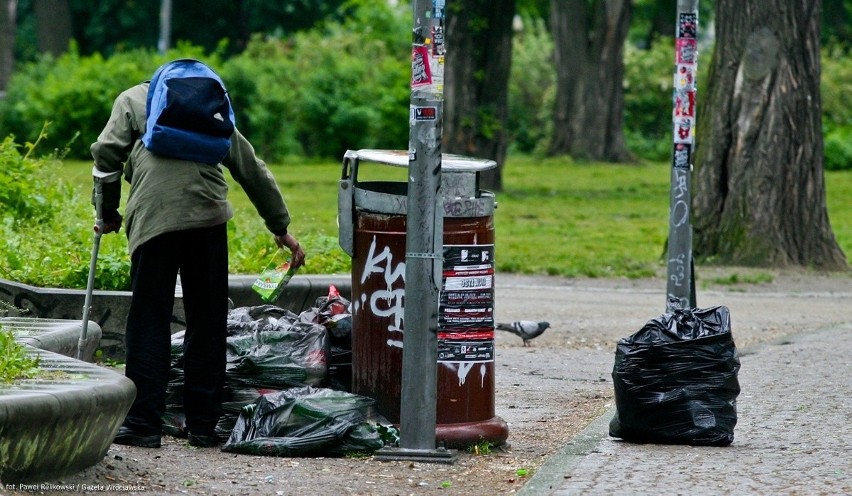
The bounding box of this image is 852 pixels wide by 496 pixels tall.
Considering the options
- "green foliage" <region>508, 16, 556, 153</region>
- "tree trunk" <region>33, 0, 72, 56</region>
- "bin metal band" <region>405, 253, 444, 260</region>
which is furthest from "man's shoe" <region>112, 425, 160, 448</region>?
"tree trunk" <region>33, 0, 72, 56</region>

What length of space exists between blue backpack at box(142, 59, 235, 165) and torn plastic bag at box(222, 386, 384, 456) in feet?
3.74

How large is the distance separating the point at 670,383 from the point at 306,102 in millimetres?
30362

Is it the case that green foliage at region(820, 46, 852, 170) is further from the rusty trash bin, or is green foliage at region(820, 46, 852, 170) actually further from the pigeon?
the rusty trash bin

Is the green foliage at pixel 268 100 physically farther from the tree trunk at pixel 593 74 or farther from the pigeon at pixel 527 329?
the pigeon at pixel 527 329

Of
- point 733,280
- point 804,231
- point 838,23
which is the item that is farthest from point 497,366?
point 838,23

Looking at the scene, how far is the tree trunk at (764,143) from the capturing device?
14.9 m

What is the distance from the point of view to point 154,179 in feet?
20.8

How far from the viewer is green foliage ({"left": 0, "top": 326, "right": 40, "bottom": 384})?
5.34 metres

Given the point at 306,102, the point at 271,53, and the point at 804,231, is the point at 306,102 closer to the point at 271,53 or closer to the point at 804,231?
the point at 271,53

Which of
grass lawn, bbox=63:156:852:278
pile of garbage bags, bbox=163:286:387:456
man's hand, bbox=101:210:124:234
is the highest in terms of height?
man's hand, bbox=101:210:124:234

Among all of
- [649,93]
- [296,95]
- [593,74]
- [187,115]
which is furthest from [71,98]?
[187,115]

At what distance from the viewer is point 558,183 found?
30.0 metres

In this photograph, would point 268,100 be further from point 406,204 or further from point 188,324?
point 406,204

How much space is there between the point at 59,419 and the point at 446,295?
2021 mm
